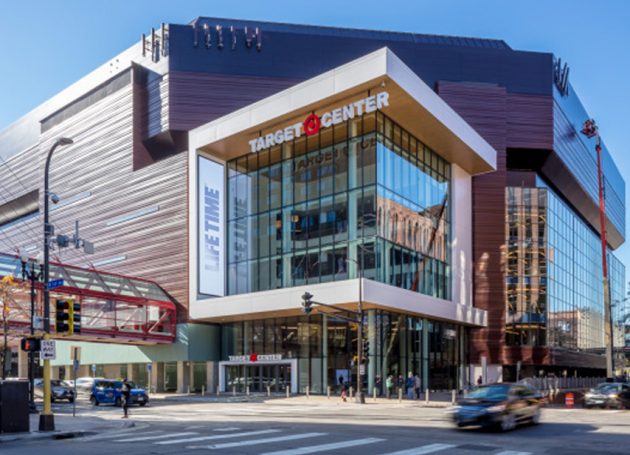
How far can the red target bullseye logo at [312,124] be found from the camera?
5053cm

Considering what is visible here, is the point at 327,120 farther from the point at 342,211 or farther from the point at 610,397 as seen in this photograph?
the point at 610,397

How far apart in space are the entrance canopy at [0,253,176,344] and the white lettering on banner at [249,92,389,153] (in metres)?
15.0

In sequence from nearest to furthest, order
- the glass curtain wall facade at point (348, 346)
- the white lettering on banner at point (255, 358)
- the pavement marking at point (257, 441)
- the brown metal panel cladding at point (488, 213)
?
the pavement marking at point (257, 441), the glass curtain wall facade at point (348, 346), the white lettering on banner at point (255, 358), the brown metal panel cladding at point (488, 213)

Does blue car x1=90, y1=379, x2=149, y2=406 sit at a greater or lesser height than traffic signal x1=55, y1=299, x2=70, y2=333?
lesser

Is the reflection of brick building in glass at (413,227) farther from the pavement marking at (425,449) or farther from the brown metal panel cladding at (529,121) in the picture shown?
the pavement marking at (425,449)

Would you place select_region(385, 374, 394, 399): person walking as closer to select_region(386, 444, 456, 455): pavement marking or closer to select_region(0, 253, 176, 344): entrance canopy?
select_region(0, 253, 176, 344): entrance canopy

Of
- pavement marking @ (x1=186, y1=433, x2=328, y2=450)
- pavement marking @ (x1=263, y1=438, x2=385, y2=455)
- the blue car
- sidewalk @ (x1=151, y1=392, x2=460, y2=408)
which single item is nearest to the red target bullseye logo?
sidewalk @ (x1=151, y1=392, x2=460, y2=408)

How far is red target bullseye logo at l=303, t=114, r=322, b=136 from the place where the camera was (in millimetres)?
50531

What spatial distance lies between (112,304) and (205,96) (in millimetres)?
19714

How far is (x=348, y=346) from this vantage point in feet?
162

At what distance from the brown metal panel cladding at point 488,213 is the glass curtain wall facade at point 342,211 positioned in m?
6.30

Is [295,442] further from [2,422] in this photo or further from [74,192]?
[74,192]

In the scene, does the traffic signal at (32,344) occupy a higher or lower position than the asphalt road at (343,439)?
higher

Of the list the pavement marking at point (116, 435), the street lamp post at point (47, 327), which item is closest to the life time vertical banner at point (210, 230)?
the street lamp post at point (47, 327)
